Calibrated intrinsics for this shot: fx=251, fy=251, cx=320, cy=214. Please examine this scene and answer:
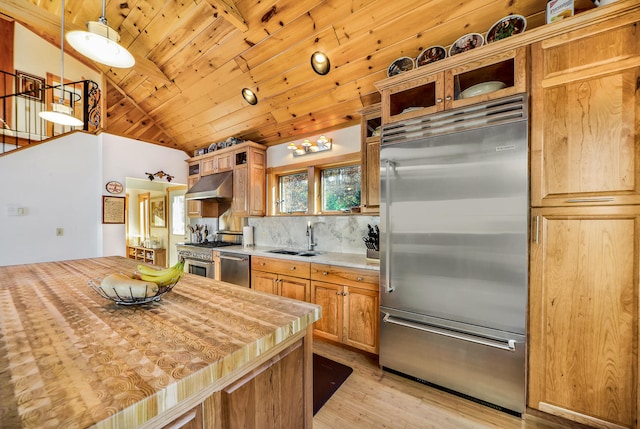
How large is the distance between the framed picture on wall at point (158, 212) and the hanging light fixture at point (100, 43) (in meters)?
4.84

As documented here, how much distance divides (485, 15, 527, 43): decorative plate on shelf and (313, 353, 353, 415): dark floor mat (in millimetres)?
2894

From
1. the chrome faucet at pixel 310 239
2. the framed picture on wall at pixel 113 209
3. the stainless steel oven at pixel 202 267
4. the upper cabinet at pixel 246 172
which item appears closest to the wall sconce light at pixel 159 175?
the framed picture on wall at pixel 113 209

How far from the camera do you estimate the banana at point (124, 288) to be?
1.02 metres

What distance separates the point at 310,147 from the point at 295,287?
181 cm

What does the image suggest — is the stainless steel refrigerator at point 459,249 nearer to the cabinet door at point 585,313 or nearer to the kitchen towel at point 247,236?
the cabinet door at point 585,313

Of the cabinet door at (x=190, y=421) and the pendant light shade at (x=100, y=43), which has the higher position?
the pendant light shade at (x=100, y=43)

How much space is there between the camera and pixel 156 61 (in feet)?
11.2

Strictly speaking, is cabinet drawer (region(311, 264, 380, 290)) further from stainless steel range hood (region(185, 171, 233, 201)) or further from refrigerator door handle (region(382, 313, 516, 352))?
stainless steel range hood (region(185, 171, 233, 201))

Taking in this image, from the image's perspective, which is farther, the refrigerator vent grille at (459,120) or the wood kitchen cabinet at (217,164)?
the wood kitchen cabinet at (217,164)

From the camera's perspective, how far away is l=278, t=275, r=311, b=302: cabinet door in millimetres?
2698

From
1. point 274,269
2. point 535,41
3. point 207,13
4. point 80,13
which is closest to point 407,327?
point 274,269

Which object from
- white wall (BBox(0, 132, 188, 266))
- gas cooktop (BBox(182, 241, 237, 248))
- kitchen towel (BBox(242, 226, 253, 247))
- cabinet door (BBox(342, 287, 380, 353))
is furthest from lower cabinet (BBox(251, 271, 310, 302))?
white wall (BBox(0, 132, 188, 266))

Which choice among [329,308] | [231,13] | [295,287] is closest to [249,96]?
[231,13]

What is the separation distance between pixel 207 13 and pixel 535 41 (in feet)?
9.69
